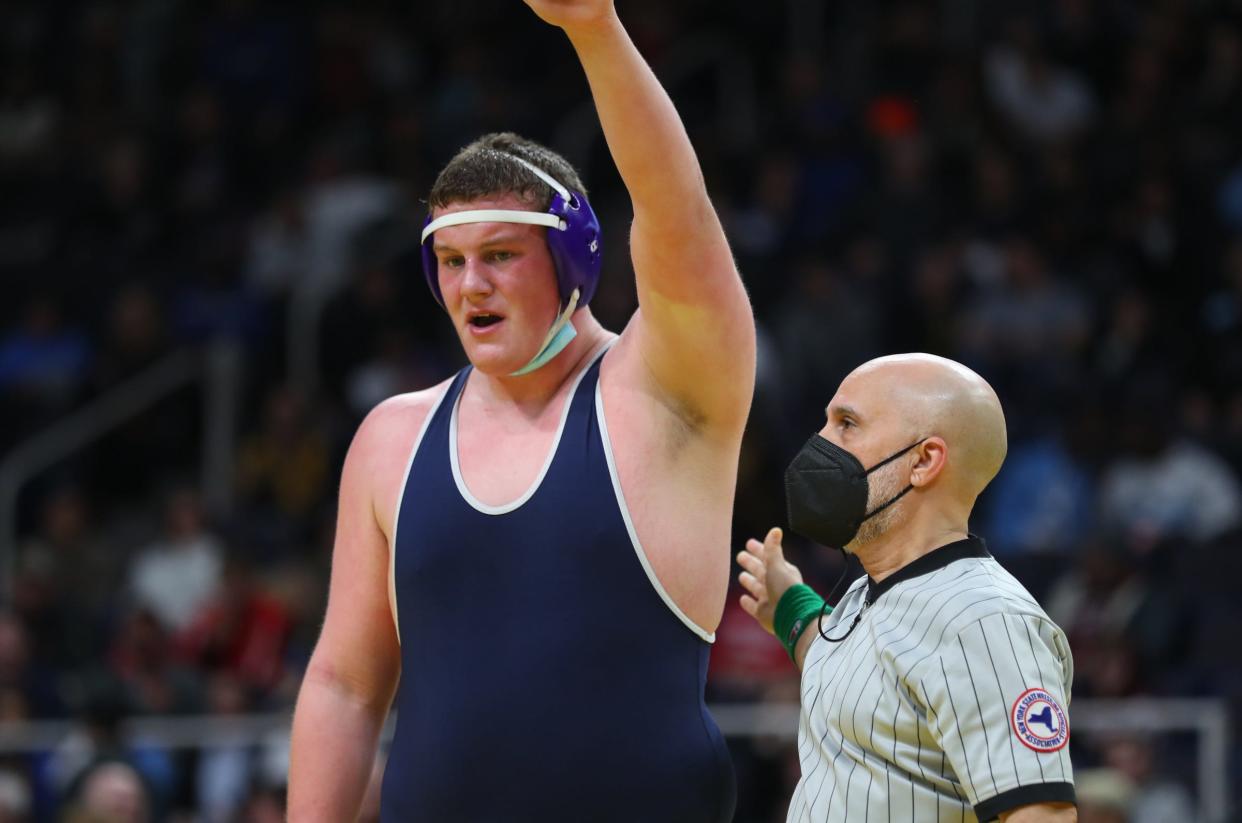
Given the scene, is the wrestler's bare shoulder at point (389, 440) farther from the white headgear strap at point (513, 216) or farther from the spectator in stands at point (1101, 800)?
the spectator in stands at point (1101, 800)

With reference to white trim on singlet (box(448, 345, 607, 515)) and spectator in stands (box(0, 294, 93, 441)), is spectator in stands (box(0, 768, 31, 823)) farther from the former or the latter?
white trim on singlet (box(448, 345, 607, 515))

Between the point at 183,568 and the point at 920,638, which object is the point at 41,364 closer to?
the point at 183,568

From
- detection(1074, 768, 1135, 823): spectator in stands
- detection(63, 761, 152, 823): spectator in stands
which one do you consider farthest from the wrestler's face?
detection(63, 761, 152, 823): spectator in stands

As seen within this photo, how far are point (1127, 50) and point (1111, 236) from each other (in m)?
1.85

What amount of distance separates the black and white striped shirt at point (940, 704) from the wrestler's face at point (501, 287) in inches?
29.0

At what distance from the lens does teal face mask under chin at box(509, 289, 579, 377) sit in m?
3.39

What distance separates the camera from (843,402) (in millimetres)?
3279

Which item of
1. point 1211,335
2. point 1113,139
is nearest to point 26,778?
point 1211,335

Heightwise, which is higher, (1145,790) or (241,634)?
(241,634)

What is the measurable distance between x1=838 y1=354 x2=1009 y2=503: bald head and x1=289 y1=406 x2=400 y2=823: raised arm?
36.6 inches

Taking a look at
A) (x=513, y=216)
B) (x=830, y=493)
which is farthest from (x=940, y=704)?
(x=513, y=216)

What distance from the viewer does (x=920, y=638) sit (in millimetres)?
3006

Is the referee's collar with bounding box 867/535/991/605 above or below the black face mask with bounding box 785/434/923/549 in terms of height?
below

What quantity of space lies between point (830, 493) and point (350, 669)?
0.97 meters
